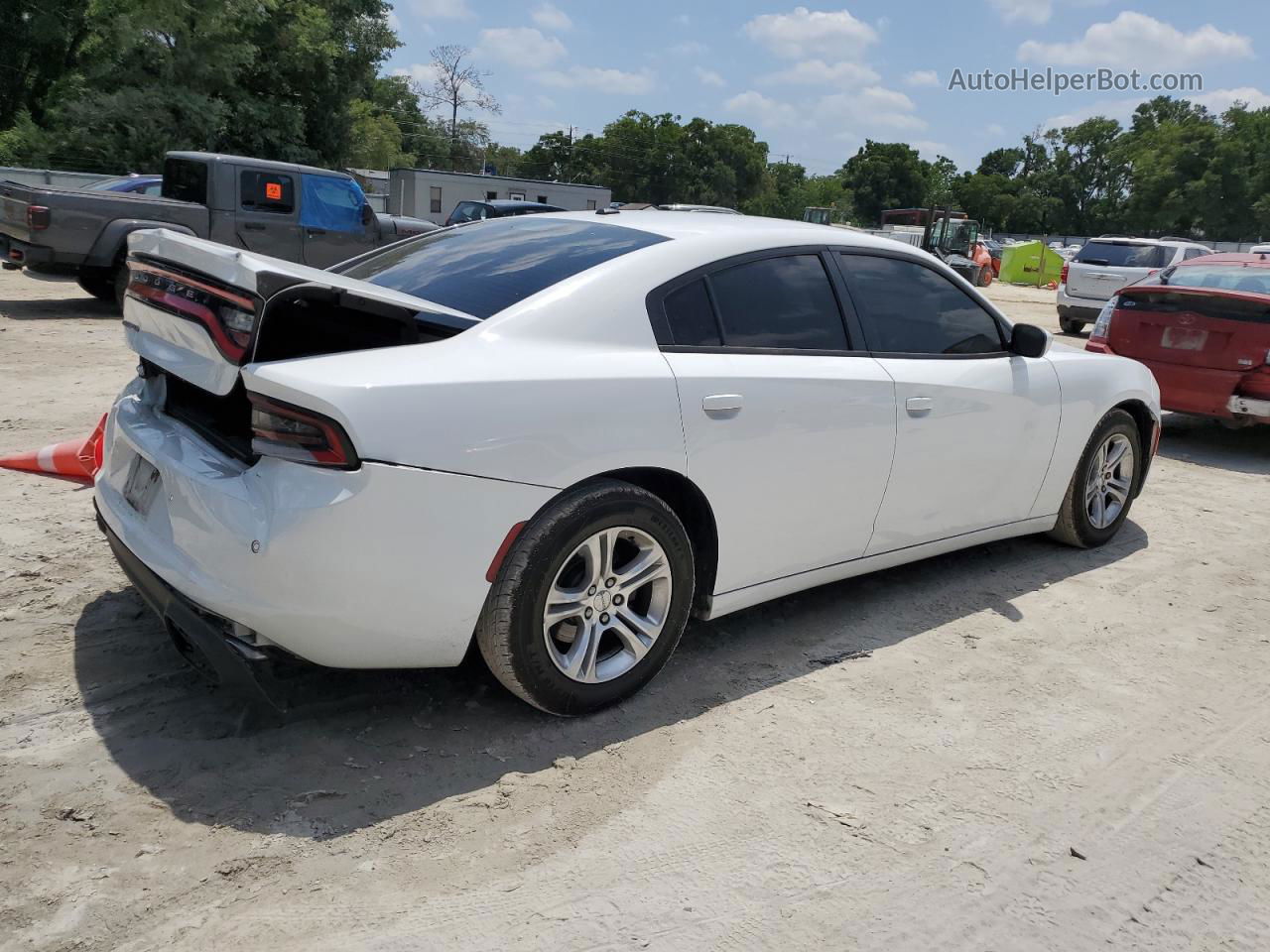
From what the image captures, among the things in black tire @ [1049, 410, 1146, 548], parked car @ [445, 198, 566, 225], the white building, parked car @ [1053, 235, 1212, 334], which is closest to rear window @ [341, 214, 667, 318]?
black tire @ [1049, 410, 1146, 548]

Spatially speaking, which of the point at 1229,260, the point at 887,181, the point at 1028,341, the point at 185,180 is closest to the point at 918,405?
the point at 1028,341

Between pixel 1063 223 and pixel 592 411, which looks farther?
pixel 1063 223

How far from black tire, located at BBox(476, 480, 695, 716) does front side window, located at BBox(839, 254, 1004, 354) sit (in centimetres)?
130

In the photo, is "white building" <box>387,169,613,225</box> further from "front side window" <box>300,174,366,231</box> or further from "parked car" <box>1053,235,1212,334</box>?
"front side window" <box>300,174,366,231</box>

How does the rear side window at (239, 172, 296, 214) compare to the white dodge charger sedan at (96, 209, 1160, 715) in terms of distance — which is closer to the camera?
Answer: the white dodge charger sedan at (96, 209, 1160, 715)

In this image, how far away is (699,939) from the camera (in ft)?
7.59

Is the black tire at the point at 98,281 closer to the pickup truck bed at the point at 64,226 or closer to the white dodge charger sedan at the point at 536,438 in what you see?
the pickup truck bed at the point at 64,226

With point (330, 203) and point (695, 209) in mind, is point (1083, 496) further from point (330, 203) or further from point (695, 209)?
point (330, 203)

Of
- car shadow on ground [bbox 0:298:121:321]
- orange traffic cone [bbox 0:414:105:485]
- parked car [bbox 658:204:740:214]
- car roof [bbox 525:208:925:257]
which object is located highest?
parked car [bbox 658:204:740:214]

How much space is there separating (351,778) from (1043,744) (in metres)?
2.16

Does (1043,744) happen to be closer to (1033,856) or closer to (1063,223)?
(1033,856)

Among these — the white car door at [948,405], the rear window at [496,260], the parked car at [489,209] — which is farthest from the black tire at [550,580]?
the parked car at [489,209]

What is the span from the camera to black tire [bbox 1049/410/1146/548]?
4984 millimetres

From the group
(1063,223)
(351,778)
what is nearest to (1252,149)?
(1063,223)
